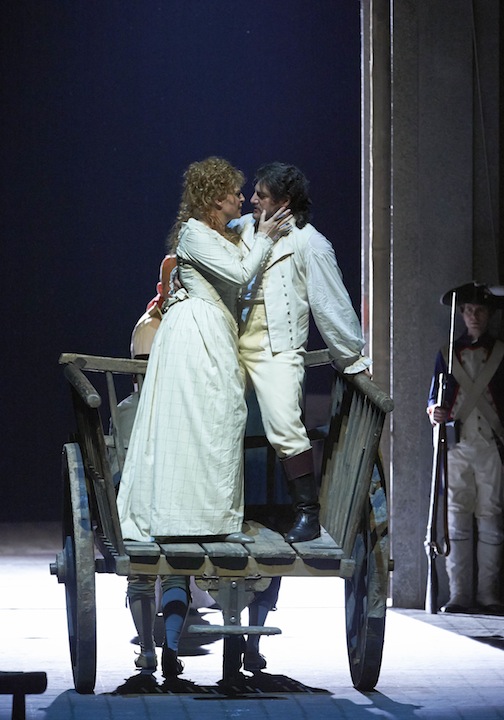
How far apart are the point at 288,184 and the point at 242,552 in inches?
59.1

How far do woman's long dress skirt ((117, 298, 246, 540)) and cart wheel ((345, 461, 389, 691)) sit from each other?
0.50 m

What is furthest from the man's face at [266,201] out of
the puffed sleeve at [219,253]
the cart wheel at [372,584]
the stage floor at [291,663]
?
the stage floor at [291,663]

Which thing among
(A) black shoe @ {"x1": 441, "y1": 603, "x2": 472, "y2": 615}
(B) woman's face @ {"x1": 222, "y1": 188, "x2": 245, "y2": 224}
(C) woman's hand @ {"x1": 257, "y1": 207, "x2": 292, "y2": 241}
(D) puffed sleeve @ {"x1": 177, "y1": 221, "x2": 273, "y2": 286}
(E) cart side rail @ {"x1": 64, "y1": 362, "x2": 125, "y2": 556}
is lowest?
(A) black shoe @ {"x1": 441, "y1": 603, "x2": 472, "y2": 615}

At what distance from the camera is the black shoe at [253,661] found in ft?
19.9

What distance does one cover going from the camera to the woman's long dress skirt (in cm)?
562

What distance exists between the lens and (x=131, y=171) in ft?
36.1

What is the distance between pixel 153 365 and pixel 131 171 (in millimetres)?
5470

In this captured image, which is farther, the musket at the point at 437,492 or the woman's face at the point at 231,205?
the musket at the point at 437,492

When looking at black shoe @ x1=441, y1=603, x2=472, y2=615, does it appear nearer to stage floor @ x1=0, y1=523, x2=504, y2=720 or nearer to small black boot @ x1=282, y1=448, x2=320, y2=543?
stage floor @ x1=0, y1=523, x2=504, y2=720

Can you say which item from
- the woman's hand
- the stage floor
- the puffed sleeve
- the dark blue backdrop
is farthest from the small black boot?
the dark blue backdrop

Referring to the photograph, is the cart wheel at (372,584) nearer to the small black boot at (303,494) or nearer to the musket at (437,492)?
the small black boot at (303,494)

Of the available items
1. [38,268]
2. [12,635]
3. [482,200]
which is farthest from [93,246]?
[12,635]

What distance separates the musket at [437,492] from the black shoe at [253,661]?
1.91m

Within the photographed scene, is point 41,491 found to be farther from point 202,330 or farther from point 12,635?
point 202,330
